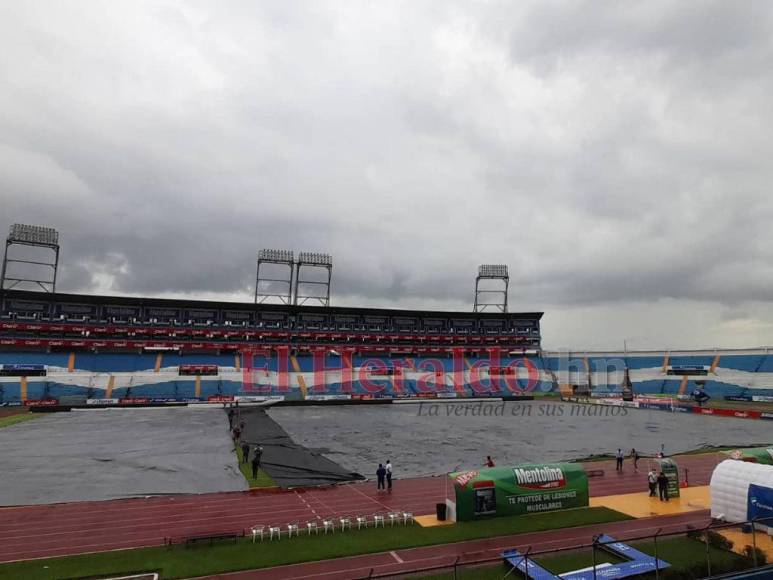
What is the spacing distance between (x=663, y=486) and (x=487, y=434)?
777 inches

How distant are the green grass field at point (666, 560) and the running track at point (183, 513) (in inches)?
244

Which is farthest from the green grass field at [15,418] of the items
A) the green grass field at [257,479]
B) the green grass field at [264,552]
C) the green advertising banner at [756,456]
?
the green advertising banner at [756,456]

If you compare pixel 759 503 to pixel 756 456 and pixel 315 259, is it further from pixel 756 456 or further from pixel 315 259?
pixel 315 259

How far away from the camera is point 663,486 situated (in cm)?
2125

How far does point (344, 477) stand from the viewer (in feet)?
83.4

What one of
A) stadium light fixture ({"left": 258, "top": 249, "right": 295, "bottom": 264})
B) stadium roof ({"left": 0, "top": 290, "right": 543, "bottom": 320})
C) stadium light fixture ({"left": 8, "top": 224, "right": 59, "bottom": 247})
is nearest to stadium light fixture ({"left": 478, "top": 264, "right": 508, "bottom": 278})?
stadium roof ({"left": 0, "top": 290, "right": 543, "bottom": 320})

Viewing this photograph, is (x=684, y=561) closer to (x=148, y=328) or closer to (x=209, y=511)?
(x=209, y=511)

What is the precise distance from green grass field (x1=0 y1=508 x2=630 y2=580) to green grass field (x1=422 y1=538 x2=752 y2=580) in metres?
2.79

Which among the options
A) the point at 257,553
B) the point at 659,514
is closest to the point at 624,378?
the point at 659,514

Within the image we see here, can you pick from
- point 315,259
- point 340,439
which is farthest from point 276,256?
point 340,439

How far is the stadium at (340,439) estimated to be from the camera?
15.6 meters

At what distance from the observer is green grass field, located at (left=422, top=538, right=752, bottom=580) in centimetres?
1234

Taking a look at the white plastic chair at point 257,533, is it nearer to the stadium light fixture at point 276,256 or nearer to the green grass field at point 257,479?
the green grass field at point 257,479

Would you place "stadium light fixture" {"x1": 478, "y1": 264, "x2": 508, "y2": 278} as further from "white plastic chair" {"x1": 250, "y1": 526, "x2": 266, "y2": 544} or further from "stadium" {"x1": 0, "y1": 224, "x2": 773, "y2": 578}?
"white plastic chair" {"x1": 250, "y1": 526, "x2": 266, "y2": 544}
